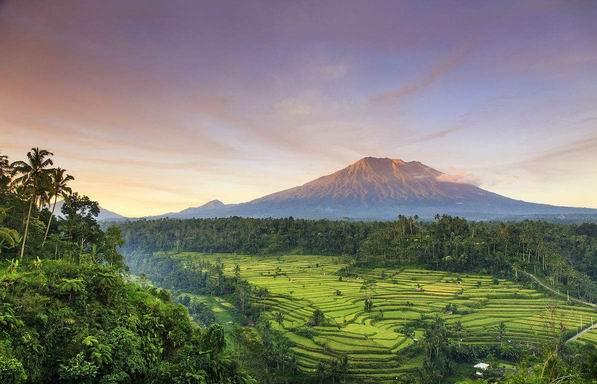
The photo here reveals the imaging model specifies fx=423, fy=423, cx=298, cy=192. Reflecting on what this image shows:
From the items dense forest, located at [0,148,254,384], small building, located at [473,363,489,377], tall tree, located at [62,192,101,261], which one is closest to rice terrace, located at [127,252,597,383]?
small building, located at [473,363,489,377]

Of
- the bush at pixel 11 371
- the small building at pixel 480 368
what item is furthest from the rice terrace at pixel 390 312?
the bush at pixel 11 371

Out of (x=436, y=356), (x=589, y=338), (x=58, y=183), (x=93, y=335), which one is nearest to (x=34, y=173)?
(x=58, y=183)

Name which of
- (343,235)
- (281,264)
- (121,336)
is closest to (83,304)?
(121,336)

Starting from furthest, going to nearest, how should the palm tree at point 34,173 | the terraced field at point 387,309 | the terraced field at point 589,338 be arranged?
the terraced field at point 589,338 → the terraced field at point 387,309 → the palm tree at point 34,173

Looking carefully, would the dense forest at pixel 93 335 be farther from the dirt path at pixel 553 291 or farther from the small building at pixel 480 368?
the dirt path at pixel 553 291

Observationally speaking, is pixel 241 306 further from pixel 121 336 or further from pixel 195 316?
pixel 121 336
